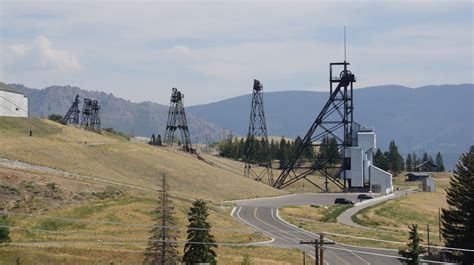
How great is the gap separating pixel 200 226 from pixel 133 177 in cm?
5785

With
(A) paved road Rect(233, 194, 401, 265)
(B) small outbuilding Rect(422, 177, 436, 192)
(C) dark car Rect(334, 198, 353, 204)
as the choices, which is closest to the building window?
(A) paved road Rect(233, 194, 401, 265)

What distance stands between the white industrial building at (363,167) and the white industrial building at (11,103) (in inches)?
2364

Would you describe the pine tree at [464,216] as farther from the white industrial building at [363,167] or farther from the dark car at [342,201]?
the white industrial building at [363,167]

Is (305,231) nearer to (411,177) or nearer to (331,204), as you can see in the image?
(331,204)

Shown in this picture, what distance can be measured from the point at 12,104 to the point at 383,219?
232 feet

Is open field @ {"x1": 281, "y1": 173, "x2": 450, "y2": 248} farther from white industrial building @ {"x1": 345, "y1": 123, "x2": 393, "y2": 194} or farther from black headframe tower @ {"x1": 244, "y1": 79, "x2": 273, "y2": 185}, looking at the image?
black headframe tower @ {"x1": 244, "y1": 79, "x2": 273, "y2": 185}

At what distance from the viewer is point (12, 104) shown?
432 feet

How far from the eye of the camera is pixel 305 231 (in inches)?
3108

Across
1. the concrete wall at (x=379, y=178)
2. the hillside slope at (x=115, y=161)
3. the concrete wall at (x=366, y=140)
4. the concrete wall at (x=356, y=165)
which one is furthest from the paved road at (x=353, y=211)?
the hillside slope at (x=115, y=161)

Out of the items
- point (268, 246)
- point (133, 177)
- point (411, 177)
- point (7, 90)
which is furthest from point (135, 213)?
point (411, 177)

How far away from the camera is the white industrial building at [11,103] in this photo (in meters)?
129

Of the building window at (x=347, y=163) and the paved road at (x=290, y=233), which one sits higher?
the building window at (x=347, y=163)

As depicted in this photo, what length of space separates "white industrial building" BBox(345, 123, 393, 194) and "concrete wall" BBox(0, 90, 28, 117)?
6000 cm

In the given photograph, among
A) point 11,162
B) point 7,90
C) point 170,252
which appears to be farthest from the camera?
point 7,90
